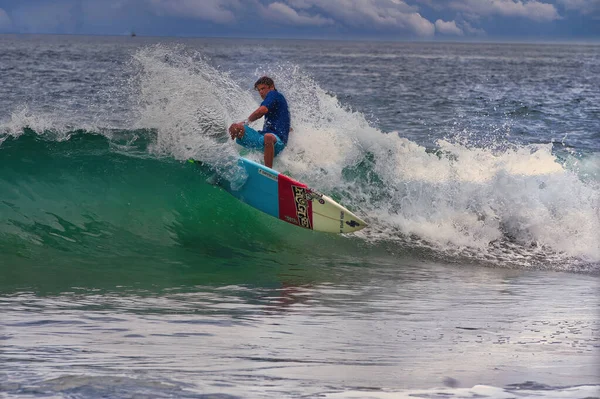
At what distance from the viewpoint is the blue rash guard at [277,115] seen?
9.43 meters

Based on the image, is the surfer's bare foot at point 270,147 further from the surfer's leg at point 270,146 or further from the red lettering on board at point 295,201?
the red lettering on board at point 295,201

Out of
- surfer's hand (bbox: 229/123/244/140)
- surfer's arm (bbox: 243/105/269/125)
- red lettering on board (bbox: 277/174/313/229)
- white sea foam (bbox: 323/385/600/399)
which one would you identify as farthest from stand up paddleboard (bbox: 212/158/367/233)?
white sea foam (bbox: 323/385/600/399)

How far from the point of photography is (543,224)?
955cm

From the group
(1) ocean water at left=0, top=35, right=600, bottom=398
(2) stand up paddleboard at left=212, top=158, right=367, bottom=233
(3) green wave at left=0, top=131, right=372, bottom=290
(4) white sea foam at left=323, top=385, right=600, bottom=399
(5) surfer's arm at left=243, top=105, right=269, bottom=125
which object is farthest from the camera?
(5) surfer's arm at left=243, top=105, right=269, bottom=125

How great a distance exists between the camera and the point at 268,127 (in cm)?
970

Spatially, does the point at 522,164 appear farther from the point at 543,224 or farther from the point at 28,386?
the point at 28,386

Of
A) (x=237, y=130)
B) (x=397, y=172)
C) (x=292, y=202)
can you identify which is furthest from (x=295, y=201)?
(x=397, y=172)

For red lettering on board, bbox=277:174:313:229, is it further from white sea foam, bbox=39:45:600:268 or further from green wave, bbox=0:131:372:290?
white sea foam, bbox=39:45:600:268

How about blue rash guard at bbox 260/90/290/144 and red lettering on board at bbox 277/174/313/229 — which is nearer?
red lettering on board at bbox 277/174/313/229

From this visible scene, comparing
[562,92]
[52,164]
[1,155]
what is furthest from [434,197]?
[562,92]

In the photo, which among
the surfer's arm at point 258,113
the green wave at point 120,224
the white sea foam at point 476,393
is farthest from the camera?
the surfer's arm at point 258,113

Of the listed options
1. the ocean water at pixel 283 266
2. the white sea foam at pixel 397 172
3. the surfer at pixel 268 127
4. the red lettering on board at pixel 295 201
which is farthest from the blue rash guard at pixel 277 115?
the red lettering on board at pixel 295 201

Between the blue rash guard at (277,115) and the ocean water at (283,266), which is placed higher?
the blue rash guard at (277,115)

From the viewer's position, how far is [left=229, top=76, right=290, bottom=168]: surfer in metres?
9.41
